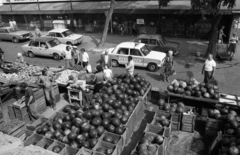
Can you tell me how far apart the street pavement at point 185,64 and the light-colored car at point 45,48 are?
50 centimetres

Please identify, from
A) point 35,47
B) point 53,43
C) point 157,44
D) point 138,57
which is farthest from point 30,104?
point 157,44

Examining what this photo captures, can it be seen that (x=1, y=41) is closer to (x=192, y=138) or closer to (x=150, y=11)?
(x=150, y=11)

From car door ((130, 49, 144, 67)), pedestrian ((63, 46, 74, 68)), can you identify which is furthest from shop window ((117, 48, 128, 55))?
pedestrian ((63, 46, 74, 68))

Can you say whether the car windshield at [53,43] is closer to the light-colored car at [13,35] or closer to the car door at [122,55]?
the car door at [122,55]

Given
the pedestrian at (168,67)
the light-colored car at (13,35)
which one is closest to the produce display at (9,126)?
the pedestrian at (168,67)

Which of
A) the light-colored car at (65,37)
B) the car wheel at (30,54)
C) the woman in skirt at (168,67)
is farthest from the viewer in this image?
the light-colored car at (65,37)

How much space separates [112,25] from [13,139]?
23610 millimetres

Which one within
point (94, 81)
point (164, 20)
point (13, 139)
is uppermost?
point (164, 20)

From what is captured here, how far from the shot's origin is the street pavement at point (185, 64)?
1232 centimetres

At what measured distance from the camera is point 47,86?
30.8ft

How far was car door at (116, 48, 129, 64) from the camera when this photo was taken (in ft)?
46.8

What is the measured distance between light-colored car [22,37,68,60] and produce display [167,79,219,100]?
422 inches

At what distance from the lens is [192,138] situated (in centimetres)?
775

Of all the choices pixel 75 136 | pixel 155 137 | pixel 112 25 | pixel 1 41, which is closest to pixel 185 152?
pixel 155 137
